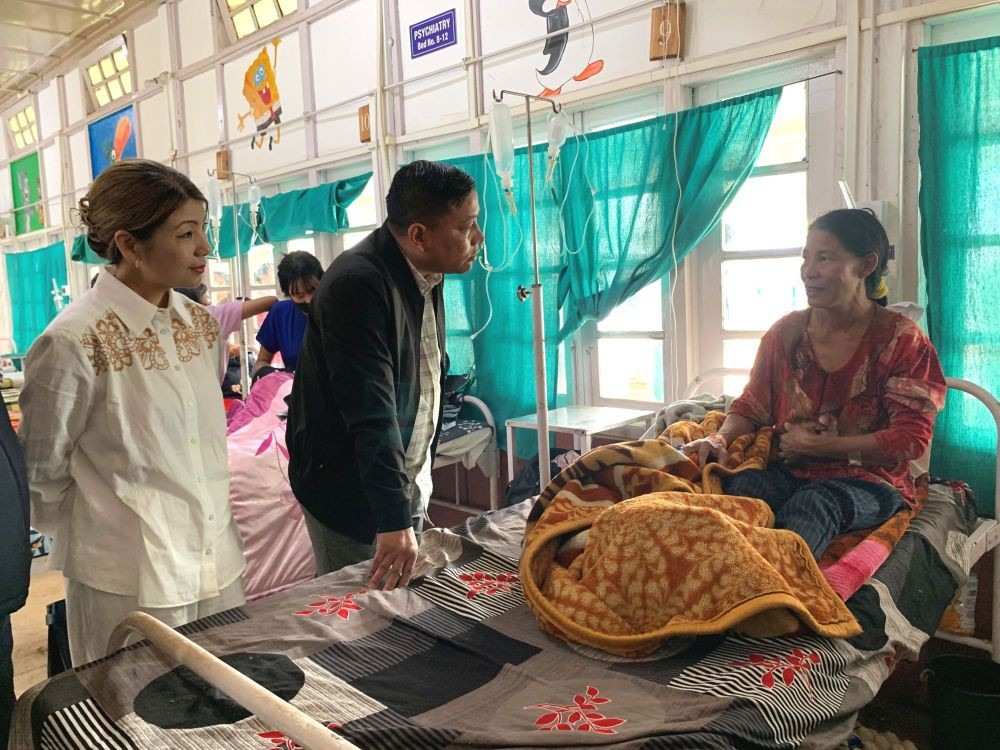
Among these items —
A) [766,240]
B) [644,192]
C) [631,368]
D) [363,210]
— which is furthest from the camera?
[363,210]

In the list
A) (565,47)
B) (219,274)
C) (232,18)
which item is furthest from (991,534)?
(219,274)

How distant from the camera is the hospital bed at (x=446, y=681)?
1077mm

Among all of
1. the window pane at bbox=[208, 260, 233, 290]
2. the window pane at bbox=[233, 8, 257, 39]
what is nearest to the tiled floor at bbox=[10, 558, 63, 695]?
the window pane at bbox=[208, 260, 233, 290]

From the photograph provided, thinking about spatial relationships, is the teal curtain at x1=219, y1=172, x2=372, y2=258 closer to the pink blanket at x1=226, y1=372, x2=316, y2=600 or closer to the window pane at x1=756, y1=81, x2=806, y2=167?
the pink blanket at x1=226, y1=372, x2=316, y2=600

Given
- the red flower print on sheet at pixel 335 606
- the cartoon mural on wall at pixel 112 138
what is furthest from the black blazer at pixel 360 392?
the cartoon mural on wall at pixel 112 138

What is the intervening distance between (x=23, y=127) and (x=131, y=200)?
397 inches

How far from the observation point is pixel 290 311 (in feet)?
12.5

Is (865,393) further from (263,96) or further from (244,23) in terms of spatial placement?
(244,23)

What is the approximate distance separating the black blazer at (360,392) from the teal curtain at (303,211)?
3.23 metres

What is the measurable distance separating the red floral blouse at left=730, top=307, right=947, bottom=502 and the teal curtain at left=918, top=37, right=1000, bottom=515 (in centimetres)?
59

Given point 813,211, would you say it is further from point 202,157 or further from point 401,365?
point 202,157

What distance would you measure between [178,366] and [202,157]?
5.56 meters

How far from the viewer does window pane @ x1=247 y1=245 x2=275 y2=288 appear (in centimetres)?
603

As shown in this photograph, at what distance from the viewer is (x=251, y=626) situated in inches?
57.1
